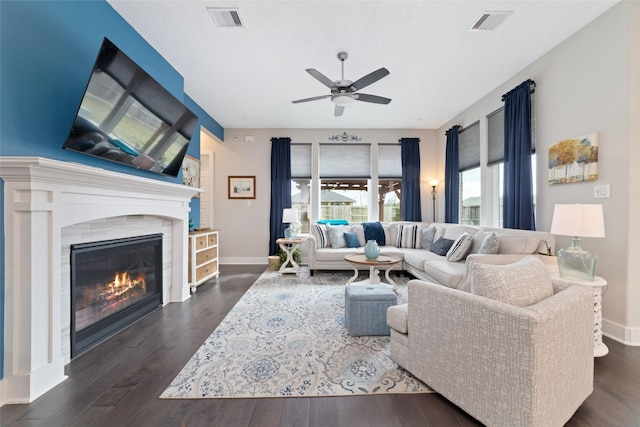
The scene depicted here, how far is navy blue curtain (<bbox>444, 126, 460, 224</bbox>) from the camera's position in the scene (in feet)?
16.4

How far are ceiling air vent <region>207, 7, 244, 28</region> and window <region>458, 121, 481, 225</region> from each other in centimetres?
390

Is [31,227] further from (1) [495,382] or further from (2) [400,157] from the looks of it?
(2) [400,157]

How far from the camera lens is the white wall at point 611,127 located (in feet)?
7.39

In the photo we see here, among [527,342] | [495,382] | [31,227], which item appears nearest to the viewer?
[527,342]

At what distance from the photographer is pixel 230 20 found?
2.46 m

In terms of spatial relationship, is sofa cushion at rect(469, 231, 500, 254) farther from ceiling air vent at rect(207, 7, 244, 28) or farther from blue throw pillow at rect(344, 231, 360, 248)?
ceiling air vent at rect(207, 7, 244, 28)

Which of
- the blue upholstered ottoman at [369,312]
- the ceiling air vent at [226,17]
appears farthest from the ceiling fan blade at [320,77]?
the blue upholstered ottoman at [369,312]

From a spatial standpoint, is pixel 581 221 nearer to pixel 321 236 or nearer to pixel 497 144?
pixel 497 144

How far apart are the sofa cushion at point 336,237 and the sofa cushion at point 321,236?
0.07 m

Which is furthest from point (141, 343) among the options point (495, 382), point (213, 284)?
point (495, 382)

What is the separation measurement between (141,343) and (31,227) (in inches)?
49.5

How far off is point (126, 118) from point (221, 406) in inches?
86.3

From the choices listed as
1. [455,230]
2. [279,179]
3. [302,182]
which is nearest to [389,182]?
[302,182]

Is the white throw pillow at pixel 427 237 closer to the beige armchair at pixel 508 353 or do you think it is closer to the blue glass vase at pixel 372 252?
the blue glass vase at pixel 372 252
